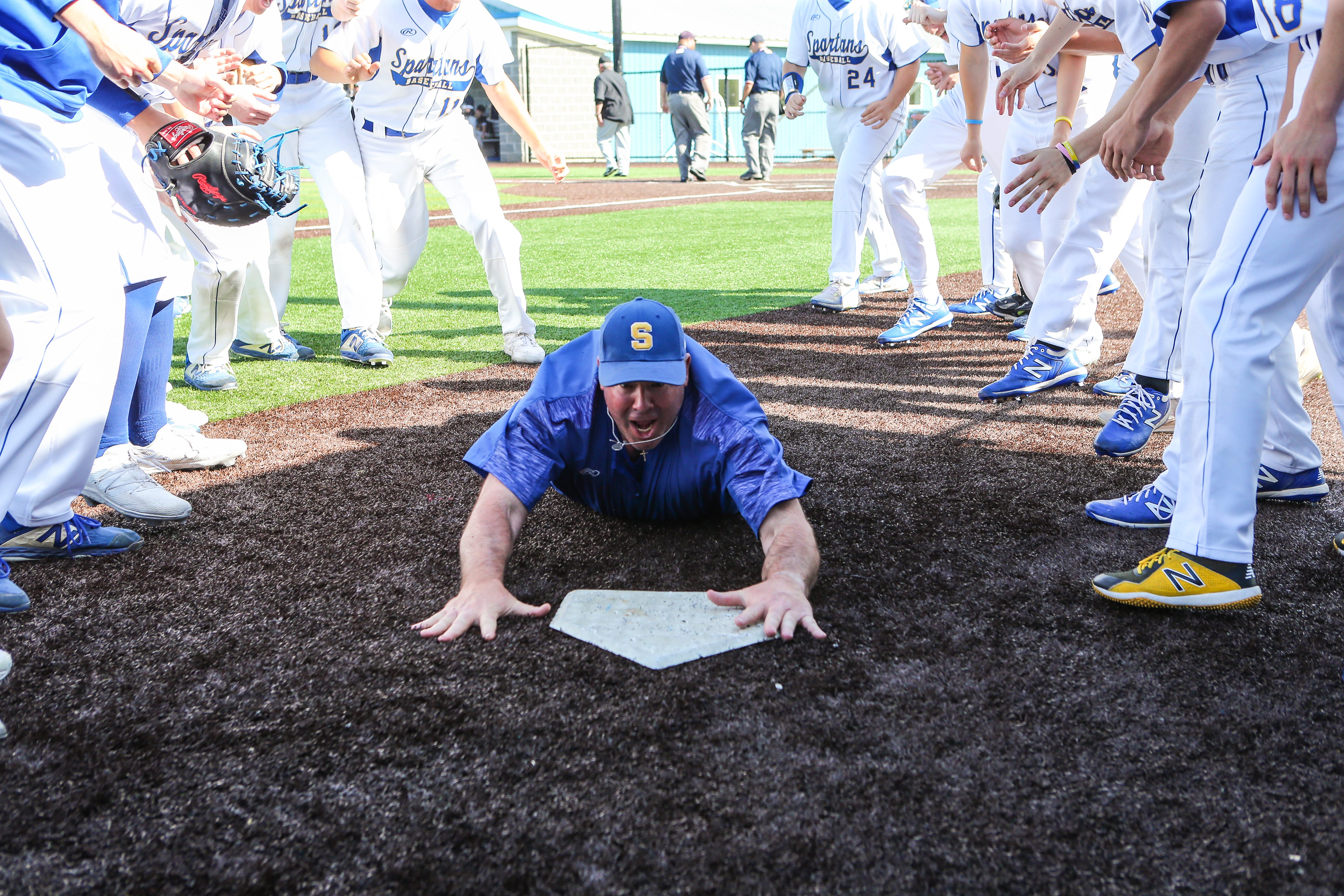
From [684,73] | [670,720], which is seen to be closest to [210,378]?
[670,720]

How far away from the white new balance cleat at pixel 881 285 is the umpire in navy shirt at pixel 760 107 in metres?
11.8

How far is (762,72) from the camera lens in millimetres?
19422

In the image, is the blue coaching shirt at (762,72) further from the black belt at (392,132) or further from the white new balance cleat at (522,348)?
the white new balance cleat at (522,348)

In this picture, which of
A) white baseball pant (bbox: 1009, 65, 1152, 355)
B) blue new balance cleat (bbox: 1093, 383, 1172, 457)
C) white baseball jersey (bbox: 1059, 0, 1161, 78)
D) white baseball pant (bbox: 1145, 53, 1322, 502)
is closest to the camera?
white baseball pant (bbox: 1145, 53, 1322, 502)

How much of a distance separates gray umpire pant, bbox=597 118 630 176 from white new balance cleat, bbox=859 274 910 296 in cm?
1423

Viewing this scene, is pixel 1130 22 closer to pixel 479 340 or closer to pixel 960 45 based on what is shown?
pixel 960 45

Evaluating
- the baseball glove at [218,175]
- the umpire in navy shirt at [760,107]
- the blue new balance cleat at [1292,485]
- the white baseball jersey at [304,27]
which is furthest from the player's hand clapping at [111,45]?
the umpire in navy shirt at [760,107]

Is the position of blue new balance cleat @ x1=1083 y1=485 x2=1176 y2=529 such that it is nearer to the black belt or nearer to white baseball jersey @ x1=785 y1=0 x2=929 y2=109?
the black belt

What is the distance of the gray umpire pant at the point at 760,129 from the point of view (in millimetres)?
19188

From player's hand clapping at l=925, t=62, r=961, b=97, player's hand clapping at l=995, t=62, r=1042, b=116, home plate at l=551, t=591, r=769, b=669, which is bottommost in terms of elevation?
home plate at l=551, t=591, r=769, b=669

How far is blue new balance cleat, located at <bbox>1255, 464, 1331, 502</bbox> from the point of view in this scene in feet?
10.9

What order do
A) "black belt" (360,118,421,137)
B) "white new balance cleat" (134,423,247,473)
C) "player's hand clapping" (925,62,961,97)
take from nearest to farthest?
"white new balance cleat" (134,423,247,473) → "black belt" (360,118,421,137) → "player's hand clapping" (925,62,961,97)

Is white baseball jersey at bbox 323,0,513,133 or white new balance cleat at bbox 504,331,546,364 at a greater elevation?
white baseball jersey at bbox 323,0,513,133

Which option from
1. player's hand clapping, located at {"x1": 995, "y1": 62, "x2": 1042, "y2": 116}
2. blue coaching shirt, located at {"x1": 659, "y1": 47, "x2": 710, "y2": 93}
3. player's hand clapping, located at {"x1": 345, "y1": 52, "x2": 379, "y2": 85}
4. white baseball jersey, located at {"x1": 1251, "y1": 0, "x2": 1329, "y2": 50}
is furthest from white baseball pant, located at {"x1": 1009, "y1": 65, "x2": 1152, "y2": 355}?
blue coaching shirt, located at {"x1": 659, "y1": 47, "x2": 710, "y2": 93}
